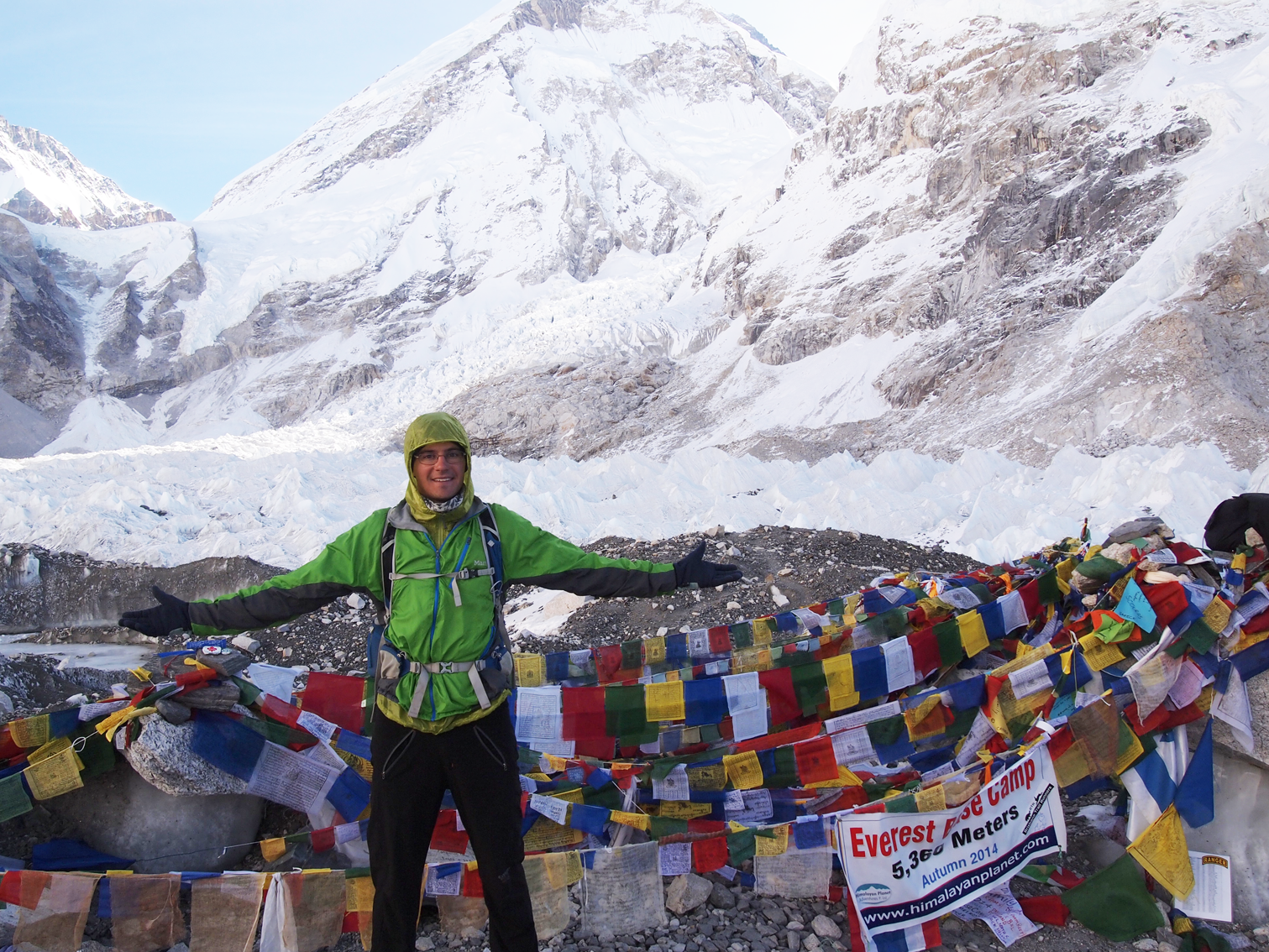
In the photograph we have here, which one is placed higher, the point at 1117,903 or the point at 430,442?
the point at 430,442

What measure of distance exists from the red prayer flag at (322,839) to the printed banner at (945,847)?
196 centimetres

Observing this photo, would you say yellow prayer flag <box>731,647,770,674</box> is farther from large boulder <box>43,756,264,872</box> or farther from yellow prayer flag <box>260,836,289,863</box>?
large boulder <box>43,756,264,872</box>

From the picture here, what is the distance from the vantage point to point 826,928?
9.57 ft

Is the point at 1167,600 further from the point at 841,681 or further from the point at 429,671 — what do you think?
the point at 429,671

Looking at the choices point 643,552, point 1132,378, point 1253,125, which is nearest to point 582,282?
point 1253,125

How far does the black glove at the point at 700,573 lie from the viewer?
2.74 metres

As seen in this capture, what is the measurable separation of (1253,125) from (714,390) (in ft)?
74.7

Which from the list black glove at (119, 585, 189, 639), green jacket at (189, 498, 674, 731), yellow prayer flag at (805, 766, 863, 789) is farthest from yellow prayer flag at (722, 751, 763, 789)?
black glove at (119, 585, 189, 639)

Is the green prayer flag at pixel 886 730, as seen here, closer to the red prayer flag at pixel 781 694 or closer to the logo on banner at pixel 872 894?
the red prayer flag at pixel 781 694

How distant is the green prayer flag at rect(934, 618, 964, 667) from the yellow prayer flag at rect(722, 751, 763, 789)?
124 cm

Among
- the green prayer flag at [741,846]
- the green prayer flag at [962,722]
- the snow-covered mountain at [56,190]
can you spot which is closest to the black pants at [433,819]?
the green prayer flag at [741,846]

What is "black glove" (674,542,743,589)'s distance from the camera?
8.98 ft

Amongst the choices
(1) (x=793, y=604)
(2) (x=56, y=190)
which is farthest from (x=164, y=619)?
(2) (x=56, y=190)

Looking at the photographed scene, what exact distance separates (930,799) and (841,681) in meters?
1.08
